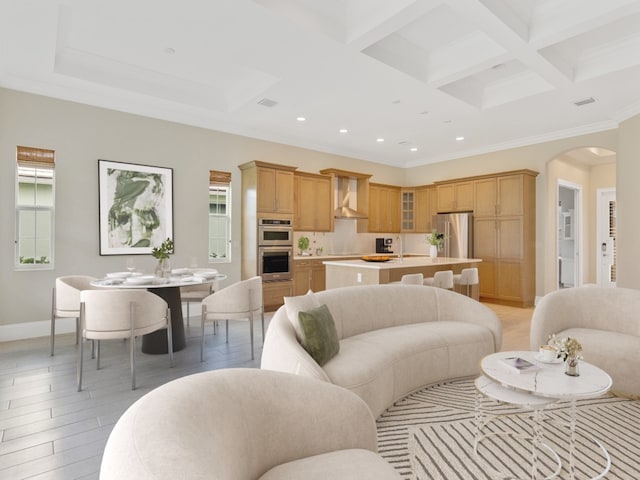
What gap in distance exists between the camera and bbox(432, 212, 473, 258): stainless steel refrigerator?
7.39 metres

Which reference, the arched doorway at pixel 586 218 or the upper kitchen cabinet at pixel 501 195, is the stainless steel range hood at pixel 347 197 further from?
the arched doorway at pixel 586 218

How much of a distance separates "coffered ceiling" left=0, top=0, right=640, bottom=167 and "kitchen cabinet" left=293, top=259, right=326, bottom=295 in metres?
2.47

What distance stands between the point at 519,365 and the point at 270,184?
488 cm

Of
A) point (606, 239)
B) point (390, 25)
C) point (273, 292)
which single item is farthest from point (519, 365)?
point (606, 239)

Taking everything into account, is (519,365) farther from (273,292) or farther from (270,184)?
(270,184)

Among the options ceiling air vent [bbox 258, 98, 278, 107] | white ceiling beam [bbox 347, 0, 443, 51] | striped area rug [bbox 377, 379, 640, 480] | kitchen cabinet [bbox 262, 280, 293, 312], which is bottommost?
striped area rug [bbox 377, 379, 640, 480]

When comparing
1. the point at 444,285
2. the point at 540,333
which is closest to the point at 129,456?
the point at 540,333

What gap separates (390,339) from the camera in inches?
114

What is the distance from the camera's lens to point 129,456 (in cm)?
83

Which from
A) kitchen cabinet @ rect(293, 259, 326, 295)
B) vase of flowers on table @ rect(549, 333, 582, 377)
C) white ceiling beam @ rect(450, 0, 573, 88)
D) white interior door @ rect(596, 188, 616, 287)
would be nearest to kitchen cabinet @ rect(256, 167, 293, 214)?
kitchen cabinet @ rect(293, 259, 326, 295)

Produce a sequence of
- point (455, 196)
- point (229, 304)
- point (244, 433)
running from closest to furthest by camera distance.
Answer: point (244, 433) < point (229, 304) < point (455, 196)

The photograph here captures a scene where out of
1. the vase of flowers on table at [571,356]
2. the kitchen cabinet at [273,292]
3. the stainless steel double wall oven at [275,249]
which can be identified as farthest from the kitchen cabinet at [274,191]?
the vase of flowers on table at [571,356]

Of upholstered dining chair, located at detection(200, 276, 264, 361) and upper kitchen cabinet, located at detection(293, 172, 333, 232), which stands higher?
upper kitchen cabinet, located at detection(293, 172, 333, 232)

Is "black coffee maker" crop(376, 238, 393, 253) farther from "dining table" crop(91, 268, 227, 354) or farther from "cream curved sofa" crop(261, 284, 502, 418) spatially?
"dining table" crop(91, 268, 227, 354)
